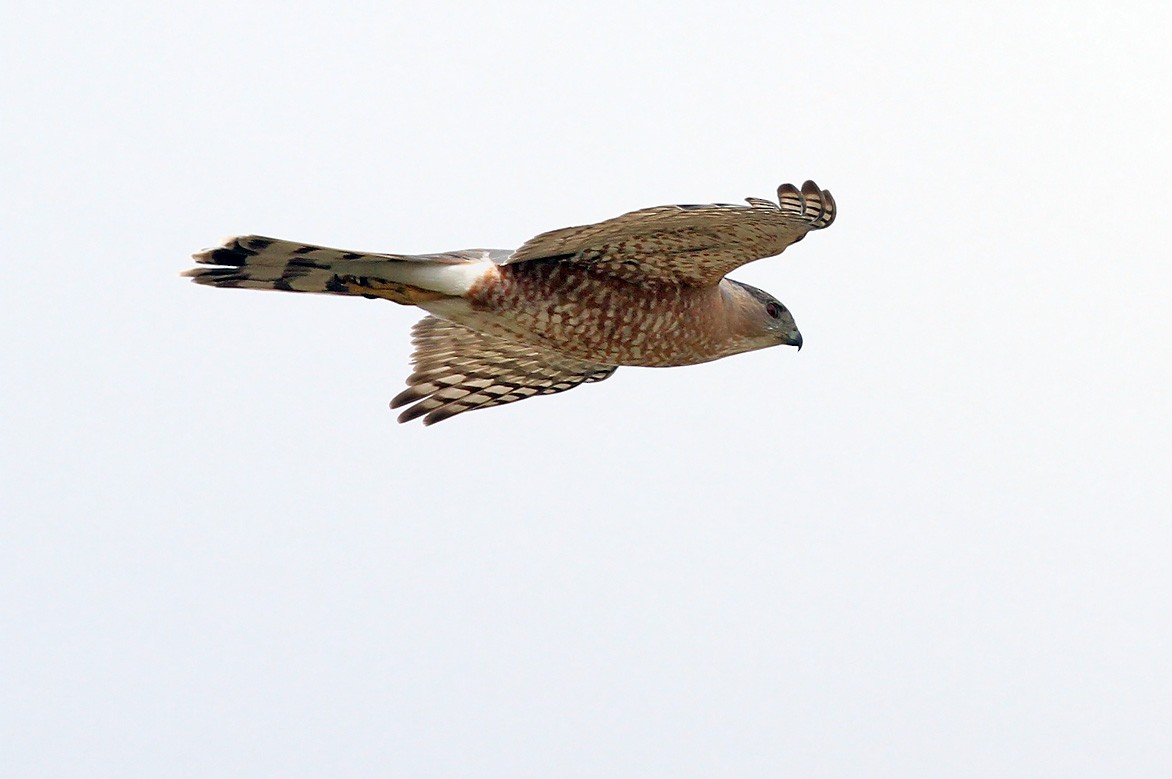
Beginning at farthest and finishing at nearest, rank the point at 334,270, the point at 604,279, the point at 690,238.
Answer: the point at 604,279, the point at 690,238, the point at 334,270

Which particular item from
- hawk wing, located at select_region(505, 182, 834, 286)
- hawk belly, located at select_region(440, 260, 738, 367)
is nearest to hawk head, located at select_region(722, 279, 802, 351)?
hawk belly, located at select_region(440, 260, 738, 367)

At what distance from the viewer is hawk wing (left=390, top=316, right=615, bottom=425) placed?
8.80 meters

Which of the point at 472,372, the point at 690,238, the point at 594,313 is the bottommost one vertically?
the point at 472,372

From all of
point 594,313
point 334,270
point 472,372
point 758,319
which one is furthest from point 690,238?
point 472,372

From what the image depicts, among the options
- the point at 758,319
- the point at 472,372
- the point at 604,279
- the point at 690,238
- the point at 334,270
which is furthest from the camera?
the point at 472,372

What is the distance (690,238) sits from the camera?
7.43 meters

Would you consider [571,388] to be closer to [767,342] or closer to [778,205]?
[767,342]

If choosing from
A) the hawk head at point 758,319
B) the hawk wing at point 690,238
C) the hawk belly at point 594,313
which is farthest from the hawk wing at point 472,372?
the hawk wing at point 690,238

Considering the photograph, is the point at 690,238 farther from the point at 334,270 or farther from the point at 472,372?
the point at 472,372

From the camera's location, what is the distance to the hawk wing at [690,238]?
22.9 ft

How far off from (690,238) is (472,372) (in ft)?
6.53

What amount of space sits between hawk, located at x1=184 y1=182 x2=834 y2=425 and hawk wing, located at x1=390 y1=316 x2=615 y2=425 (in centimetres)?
15

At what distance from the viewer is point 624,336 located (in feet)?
25.9

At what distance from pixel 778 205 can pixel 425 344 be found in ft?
8.58
